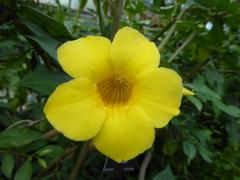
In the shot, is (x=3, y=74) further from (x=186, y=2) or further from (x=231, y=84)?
(x=231, y=84)

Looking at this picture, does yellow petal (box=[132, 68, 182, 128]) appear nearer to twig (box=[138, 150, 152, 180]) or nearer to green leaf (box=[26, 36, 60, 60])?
green leaf (box=[26, 36, 60, 60])

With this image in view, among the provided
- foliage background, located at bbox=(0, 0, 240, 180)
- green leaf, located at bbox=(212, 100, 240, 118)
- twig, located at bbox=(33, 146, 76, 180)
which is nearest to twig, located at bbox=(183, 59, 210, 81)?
foliage background, located at bbox=(0, 0, 240, 180)

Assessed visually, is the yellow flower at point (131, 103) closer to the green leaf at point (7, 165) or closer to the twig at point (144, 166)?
the green leaf at point (7, 165)

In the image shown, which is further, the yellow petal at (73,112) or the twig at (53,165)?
the twig at (53,165)

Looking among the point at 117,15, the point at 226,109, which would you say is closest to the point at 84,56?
the point at 117,15

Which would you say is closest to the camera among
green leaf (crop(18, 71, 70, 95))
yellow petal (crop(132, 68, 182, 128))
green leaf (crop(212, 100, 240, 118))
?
yellow petal (crop(132, 68, 182, 128))

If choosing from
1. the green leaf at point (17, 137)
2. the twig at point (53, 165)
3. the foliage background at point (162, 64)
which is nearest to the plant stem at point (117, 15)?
the foliage background at point (162, 64)

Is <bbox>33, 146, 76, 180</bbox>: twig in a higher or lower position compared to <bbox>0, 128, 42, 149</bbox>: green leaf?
lower

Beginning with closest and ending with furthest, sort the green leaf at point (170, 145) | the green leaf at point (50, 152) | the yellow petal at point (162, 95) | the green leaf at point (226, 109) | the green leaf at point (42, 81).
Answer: the yellow petal at point (162, 95)
the green leaf at point (42, 81)
the green leaf at point (50, 152)
the green leaf at point (226, 109)
the green leaf at point (170, 145)
